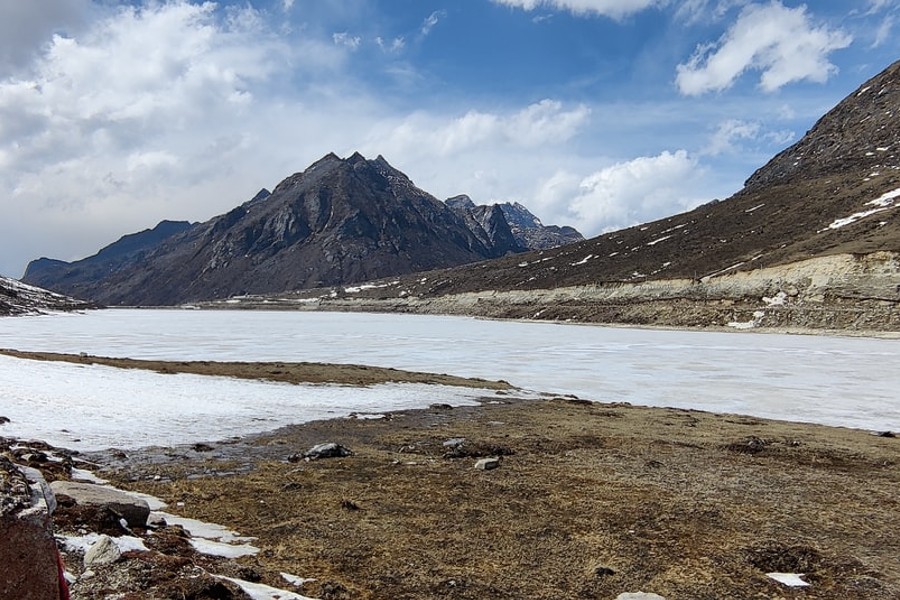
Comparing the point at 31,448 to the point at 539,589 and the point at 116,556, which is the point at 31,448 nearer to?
the point at 116,556

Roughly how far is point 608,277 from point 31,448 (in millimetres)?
115980

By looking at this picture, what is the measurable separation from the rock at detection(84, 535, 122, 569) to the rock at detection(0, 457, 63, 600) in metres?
3.16

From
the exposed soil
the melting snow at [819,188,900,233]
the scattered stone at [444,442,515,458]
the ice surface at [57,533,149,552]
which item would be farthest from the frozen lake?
the melting snow at [819,188,900,233]

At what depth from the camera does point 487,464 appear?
12734mm

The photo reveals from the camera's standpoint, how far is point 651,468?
1281 cm

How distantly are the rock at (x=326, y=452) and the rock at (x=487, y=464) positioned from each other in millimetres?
3252

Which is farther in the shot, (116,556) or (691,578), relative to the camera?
(691,578)

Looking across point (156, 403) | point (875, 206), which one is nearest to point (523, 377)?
point (156, 403)

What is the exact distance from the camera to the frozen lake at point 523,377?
758 inches

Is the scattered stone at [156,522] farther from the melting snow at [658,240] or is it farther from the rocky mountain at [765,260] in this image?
the melting snow at [658,240]

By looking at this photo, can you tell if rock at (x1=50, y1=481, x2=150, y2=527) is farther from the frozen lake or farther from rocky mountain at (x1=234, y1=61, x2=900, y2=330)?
rocky mountain at (x1=234, y1=61, x2=900, y2=330)

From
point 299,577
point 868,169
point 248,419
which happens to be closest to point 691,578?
point 299,577

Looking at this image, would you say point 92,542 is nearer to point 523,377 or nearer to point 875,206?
point 523,377

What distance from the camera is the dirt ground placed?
7082 mm
